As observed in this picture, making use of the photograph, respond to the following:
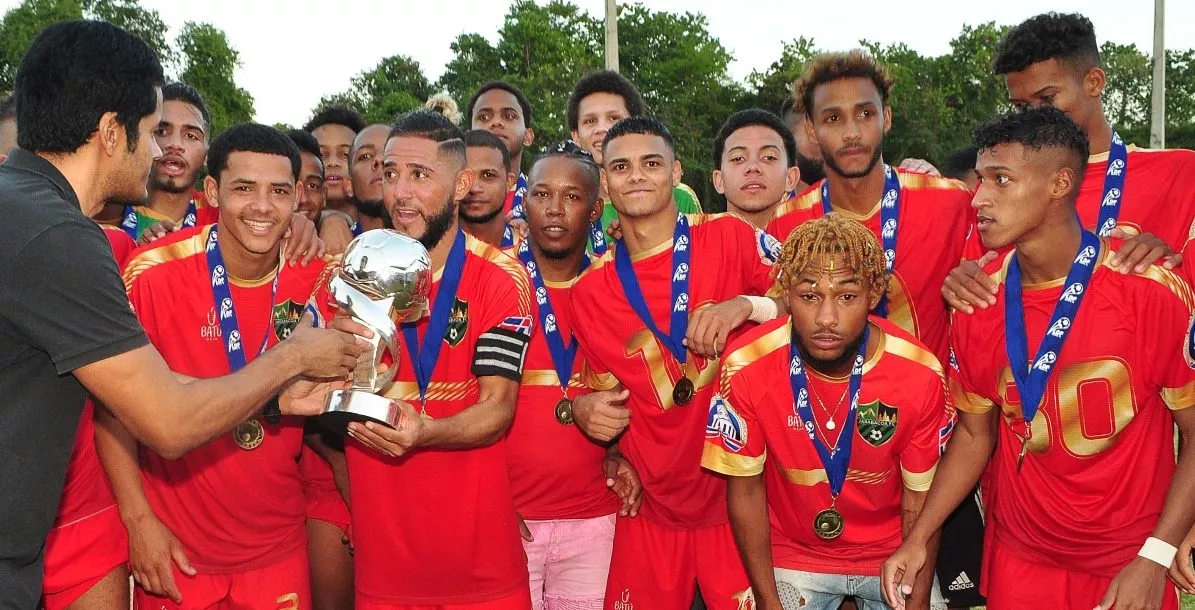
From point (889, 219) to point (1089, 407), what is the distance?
1324mm

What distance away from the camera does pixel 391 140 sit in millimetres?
4453

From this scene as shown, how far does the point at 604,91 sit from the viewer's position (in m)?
7.41

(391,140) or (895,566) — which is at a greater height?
(391,140)

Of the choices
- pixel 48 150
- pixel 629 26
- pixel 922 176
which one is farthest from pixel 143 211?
pixel 629 26

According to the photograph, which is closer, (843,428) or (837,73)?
(843,428)

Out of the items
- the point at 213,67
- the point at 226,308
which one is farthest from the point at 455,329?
the point at 213,67

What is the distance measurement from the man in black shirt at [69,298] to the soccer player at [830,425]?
2.04 metres

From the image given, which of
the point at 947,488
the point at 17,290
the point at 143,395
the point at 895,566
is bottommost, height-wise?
the point at 895,566

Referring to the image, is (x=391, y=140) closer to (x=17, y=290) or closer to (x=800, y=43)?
(x=17, y=290)

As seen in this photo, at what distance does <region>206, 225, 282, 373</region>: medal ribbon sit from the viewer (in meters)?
4.12

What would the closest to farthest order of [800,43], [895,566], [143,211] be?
[895,566] → [143,211] → [800,43]

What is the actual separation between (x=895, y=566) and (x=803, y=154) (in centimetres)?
440

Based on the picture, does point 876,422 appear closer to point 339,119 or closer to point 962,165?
point 962,165

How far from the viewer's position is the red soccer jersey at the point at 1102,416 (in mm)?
3744
